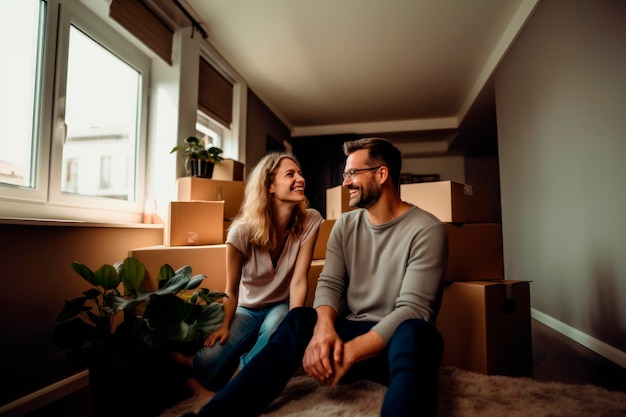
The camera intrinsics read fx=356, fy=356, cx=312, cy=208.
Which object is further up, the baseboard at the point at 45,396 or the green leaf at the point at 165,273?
the green leaf at the point at 165,273

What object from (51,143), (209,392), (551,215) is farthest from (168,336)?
(551,215)

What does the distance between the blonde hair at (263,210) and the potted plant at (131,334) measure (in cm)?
40

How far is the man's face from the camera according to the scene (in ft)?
4.56

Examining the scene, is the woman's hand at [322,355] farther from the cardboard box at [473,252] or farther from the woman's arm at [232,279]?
the cardboard box at [473,252]

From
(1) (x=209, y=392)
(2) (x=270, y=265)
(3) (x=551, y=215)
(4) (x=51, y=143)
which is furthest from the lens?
(3) (x=551, y=215)

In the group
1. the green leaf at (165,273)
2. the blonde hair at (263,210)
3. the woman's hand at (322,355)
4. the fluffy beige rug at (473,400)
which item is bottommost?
the fluffy beige rug at (473,400)

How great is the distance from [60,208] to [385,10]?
248 centimetres

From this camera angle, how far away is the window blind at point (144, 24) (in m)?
2.11

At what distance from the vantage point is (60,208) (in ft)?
5.88

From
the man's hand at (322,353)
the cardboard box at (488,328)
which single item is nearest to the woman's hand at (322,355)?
the man's hand at (322,353)

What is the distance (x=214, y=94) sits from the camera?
3.25 m

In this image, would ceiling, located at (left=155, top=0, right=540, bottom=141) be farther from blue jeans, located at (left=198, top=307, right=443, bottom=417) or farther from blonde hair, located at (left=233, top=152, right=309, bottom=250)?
blue jeans, located at (left=198, top=307, right=443, bottom=417)

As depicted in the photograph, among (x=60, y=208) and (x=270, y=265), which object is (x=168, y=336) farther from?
(x=60, y=208)

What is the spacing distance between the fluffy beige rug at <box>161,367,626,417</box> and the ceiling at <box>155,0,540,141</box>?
2.43m
